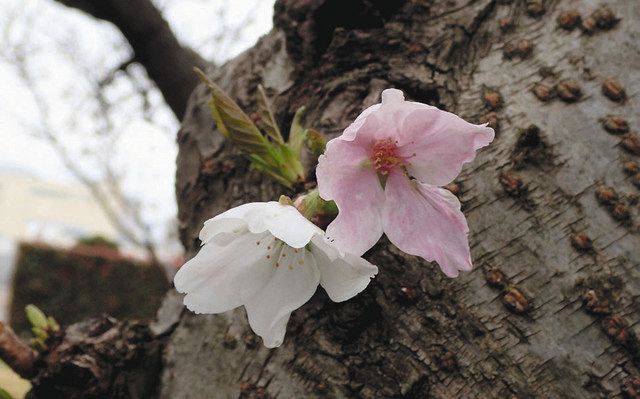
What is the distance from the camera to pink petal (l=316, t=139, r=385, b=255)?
0.65 metres

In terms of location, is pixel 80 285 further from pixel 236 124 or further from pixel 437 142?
pixel 437 142

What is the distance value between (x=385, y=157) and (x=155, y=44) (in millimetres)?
1642

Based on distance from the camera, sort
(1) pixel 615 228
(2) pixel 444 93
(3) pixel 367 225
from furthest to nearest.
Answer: (2) pixel 444 93 → (1) pixel 615 228 → (3) pixel 367 225

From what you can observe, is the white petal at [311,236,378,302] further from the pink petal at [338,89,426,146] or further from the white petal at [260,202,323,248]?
the pink petal at [338,89,426,146]

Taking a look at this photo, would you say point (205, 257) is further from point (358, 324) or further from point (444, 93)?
point (444, 93)

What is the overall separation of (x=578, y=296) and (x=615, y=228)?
0.12 m

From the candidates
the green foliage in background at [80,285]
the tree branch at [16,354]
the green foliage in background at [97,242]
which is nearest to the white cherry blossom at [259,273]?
the tree branch at [16,354]

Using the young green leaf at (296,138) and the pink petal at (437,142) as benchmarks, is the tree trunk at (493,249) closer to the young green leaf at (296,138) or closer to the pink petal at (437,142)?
the young green leaf at (296,138)

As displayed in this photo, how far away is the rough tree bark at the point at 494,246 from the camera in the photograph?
30.9 inches

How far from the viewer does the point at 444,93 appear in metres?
0.98

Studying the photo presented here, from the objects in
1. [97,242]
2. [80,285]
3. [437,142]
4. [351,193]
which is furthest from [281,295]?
[97,242]

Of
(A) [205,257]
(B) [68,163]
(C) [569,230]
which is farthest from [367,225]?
(B) [68,163]

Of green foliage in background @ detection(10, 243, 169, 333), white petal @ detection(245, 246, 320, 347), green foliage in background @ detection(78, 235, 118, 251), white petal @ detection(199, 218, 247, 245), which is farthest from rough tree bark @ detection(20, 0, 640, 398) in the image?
green foliage in background @ detection(78, 235, 118, 251)

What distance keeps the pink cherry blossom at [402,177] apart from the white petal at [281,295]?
0.13m
